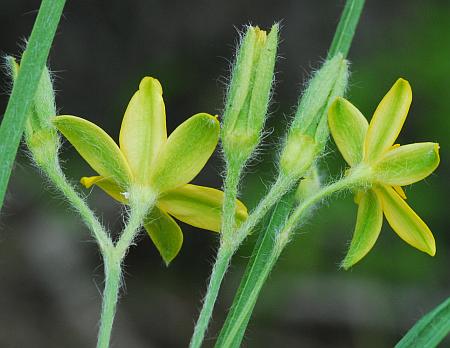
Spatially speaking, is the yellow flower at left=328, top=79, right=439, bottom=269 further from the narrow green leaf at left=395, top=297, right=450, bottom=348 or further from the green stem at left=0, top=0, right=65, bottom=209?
the green stem at left=0, top=0, right=65, bottom=209

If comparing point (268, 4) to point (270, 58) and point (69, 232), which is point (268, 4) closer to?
point (69, 232)

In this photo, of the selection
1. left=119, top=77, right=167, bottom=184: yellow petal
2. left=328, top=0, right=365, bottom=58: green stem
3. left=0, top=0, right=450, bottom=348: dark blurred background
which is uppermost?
left=0, top=0, right=450, bottom=348: dark blurred background

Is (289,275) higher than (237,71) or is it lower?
higher

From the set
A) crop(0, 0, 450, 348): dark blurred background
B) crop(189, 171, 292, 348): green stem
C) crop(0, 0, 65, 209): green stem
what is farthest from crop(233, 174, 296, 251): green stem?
crop(0, 0, 450, 348): dark blurred background

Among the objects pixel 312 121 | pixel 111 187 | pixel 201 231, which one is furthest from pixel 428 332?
pixel 201 231

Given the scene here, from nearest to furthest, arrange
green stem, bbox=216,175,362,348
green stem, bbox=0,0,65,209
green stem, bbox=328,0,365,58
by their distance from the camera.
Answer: green stem, bbox=0,0,65,209 → green stem, bbox=216,175,362,348 → green stem, bbox=328,0,365,58

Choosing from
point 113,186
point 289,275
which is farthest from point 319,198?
point 289,275

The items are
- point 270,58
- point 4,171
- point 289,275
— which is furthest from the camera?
point 289,275

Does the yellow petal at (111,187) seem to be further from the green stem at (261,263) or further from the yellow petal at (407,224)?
the yellow petal at (407,224)
